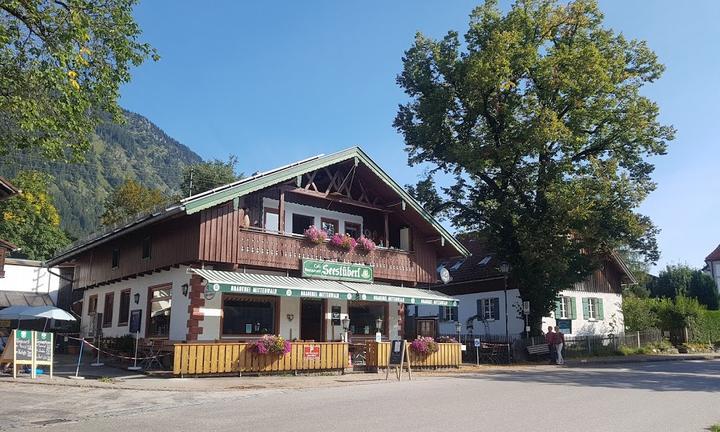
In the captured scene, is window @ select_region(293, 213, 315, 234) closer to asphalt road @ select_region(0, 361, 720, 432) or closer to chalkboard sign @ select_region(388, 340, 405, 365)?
chalkboard sign @ select_region(388, 340, 405, 365)

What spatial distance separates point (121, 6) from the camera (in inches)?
704

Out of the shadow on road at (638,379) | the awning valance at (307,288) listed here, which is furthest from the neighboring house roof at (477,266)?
the shadow on road at (638,379)

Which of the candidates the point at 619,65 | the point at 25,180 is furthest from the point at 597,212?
the point at 25,180

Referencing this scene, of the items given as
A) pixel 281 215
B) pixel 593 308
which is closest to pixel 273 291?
pixel 281 215

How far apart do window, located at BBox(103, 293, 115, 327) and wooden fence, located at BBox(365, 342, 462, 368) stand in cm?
1323

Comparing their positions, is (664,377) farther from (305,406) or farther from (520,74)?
(520,74)

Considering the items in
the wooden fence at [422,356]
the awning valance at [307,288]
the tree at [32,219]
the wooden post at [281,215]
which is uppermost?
the tree at [32,219]

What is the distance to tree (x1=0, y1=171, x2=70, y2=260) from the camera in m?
31.0

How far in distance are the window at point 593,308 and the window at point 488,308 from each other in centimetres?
606

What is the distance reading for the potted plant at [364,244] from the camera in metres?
23.5

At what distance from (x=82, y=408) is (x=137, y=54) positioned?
439 inches

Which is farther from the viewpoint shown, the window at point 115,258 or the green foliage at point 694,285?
the green foliage at point 694,285

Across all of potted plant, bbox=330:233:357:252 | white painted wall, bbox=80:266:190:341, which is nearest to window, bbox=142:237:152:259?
white painted wall, bbox=80:266:190:341

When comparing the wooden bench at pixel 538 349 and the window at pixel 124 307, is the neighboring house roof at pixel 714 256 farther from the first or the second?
the window at pixel 124 307
